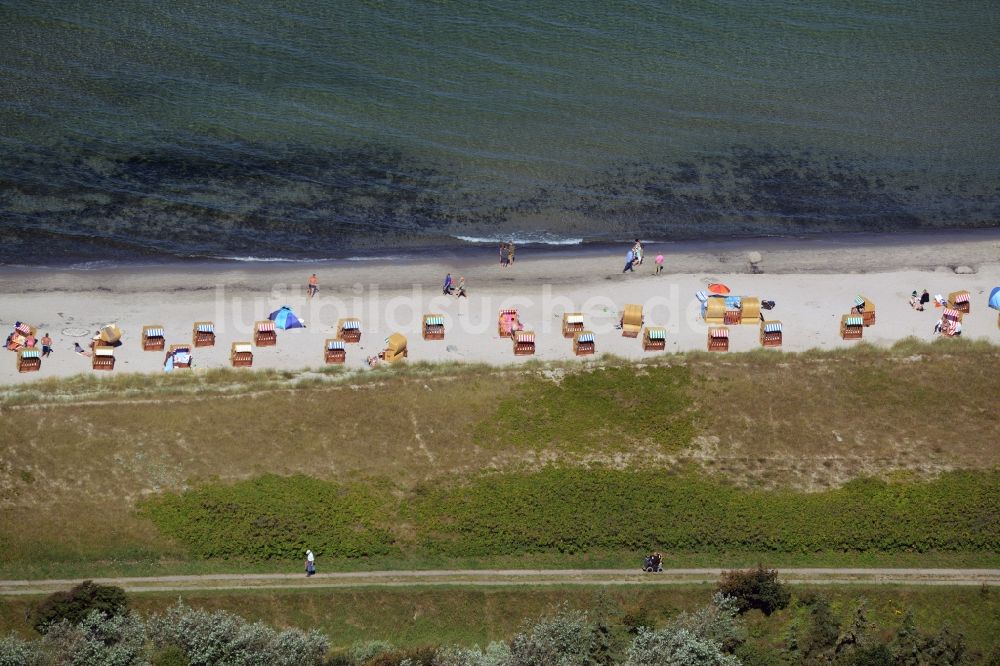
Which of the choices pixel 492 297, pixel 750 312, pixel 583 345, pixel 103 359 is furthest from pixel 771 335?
pixel 103 359

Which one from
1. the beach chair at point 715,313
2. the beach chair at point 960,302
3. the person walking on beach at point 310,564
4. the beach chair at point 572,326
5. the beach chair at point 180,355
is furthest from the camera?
the beach chair at point 960,302

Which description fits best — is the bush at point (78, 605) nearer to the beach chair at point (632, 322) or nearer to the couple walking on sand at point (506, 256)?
the beach chair at point (632, 322)

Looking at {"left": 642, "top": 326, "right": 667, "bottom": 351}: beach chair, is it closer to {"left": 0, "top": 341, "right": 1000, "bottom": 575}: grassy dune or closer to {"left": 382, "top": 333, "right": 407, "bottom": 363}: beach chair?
{"left": 0, "top": 341, "right": 1000, "bottom": 575}: grassy dune

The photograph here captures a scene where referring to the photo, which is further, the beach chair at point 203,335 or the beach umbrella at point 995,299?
the beach umbrella at point 995,299

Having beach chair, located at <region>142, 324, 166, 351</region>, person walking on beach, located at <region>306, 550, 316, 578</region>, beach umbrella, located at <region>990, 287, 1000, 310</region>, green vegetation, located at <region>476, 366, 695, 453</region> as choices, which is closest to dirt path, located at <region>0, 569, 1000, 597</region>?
person walking on beach, located at <region>306, 550, 316, 578</region>

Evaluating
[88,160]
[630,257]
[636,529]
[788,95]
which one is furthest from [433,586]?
[788,95]

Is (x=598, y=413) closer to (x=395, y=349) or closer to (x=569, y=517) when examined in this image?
(x=569, y=517)

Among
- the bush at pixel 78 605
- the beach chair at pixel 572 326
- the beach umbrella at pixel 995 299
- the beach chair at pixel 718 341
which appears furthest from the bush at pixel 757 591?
the bush at pixel 78 605
